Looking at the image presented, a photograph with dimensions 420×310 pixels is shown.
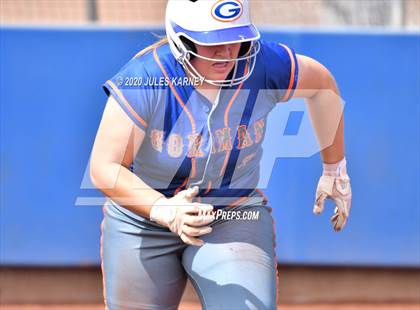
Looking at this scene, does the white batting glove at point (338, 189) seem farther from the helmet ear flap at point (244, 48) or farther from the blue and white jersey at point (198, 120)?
the helmet ear flap at point (244, 48)

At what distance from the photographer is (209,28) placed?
2.69m

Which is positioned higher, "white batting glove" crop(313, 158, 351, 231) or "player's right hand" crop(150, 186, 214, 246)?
"player's right hand" crop(150, 186, 214, 246)

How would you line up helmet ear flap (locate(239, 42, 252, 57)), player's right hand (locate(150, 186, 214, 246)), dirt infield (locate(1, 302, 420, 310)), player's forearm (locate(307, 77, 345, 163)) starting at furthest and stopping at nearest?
dirt infield (locate(1, 302, 420, 310)), player's forearm (locate(307, 77, 345, 163)), helmet ear flap (locate(239, 42, 252, 57)), player's right hand (locate(150, 186, 214, 246))

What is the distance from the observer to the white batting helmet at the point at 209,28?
8.81 feet

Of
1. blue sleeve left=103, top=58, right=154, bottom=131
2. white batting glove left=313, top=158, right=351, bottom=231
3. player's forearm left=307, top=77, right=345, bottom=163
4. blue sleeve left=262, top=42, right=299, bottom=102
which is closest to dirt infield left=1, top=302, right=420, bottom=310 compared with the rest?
white batting glove left=313, top=158, right=351, bottom=231

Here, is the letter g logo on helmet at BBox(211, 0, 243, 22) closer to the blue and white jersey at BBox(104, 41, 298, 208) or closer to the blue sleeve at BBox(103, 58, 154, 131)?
the blue and white jersey at BBox(104, 41, 298, 208)

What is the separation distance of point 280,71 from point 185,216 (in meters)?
0.72

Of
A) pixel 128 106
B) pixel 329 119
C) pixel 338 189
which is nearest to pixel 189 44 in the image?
pixel 128 106

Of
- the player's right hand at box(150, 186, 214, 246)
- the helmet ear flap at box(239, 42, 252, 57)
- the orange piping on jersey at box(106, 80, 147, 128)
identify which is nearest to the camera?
the player's right hand at box(150, 186, 214, 246)

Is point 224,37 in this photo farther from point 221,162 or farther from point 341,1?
point 341,1

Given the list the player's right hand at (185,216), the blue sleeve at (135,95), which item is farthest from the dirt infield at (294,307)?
the blue sleeve at (135,95)

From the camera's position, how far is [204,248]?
278 centimetres

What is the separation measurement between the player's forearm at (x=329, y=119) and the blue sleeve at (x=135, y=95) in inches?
30.2

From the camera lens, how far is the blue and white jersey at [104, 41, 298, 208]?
272cm
